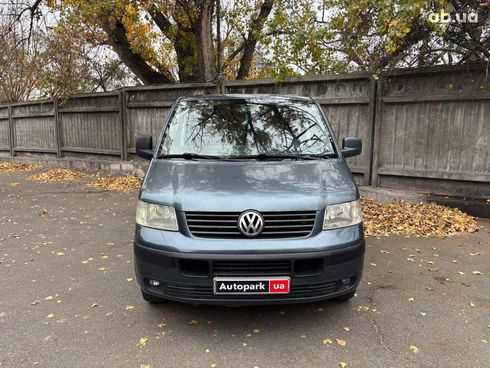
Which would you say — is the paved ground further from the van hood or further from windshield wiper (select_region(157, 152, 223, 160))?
windshield wiper (select_region(157, 152, 223, 160))

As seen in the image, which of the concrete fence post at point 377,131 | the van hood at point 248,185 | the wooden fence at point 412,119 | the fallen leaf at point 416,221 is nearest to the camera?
the van hood at point 248,185

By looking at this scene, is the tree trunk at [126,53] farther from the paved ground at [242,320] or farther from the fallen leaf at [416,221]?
the fallen leaf at [416,221]

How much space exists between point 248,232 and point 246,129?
144 centimetres

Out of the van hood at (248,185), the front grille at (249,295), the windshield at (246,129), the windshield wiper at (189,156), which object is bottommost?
the front grille at (249,295)

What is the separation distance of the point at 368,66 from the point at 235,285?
6567 mm

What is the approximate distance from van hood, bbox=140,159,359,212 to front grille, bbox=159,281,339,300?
0.56 m

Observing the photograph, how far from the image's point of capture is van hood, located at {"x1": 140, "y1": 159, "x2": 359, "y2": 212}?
2.98 meters

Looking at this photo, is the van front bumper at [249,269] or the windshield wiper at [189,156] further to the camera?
the windshield wiper at [189,156]

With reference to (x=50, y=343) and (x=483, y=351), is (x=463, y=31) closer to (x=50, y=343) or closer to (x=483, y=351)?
(x=483, y=351)

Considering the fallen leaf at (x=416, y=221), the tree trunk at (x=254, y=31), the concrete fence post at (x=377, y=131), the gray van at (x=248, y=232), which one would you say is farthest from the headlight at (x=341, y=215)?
the tree trunk at (x=254, y=31)

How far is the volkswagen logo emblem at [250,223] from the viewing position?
9.52ft

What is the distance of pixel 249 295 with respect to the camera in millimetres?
2857

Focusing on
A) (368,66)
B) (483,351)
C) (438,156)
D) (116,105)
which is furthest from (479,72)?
(116,105)

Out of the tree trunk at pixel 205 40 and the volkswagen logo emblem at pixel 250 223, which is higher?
the tree trunk at pixel 205 40
